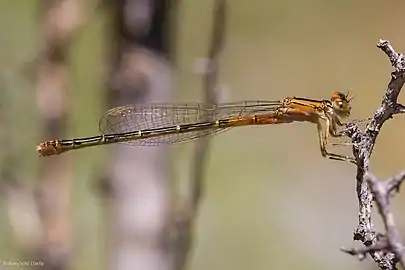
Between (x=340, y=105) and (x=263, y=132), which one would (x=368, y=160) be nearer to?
(x=340, y=105)

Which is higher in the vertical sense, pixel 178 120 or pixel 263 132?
pixel 263 132

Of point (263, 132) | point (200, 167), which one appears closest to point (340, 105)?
point (200, 167)

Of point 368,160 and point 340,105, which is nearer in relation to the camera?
point 368,160

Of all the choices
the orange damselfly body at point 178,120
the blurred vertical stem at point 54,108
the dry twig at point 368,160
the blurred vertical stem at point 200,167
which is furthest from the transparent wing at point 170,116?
the dry twig at point 368,160

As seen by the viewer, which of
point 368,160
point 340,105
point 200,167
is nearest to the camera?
point 368,160

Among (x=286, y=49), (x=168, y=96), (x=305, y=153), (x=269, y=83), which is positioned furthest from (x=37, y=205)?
(x=286, y=49)

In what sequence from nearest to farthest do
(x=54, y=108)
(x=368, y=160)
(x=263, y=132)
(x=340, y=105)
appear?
(x=368, y=160), (x=340, y=105), (x=54, y=108), (x=263, y=132)

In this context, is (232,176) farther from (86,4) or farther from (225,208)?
(86,4)

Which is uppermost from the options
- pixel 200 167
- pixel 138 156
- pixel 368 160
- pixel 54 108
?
pixel 54 108

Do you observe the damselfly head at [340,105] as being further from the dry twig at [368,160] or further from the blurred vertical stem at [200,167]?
the dry twig at [368,160]
